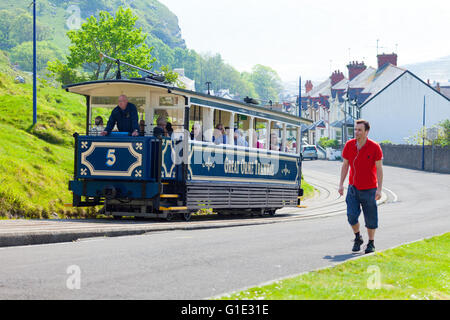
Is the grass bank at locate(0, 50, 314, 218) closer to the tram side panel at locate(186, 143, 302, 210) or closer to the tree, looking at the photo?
the tram side panel at locate(186, 143, 302, 210)

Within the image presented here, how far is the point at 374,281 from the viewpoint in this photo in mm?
7852

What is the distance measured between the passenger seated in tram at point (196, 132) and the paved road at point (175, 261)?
10.7 ft

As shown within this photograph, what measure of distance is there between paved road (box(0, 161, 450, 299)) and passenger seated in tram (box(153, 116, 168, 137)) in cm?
292

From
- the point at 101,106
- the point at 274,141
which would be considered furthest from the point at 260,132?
the point at 101,106

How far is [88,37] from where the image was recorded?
60.4 meters

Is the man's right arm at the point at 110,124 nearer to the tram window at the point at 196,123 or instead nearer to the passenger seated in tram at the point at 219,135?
the tram window at the point at 196,123

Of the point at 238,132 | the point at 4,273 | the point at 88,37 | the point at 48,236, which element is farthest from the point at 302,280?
the point at 88,37

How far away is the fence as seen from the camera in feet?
202

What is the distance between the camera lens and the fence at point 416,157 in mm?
61688

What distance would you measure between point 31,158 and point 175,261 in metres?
11.6

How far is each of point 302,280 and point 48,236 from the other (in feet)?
17.4

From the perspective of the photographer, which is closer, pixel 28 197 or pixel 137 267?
pixel 137 267

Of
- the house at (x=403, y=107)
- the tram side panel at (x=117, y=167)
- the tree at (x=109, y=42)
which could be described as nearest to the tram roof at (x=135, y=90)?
the tram side panel at (x=117, y=167)
